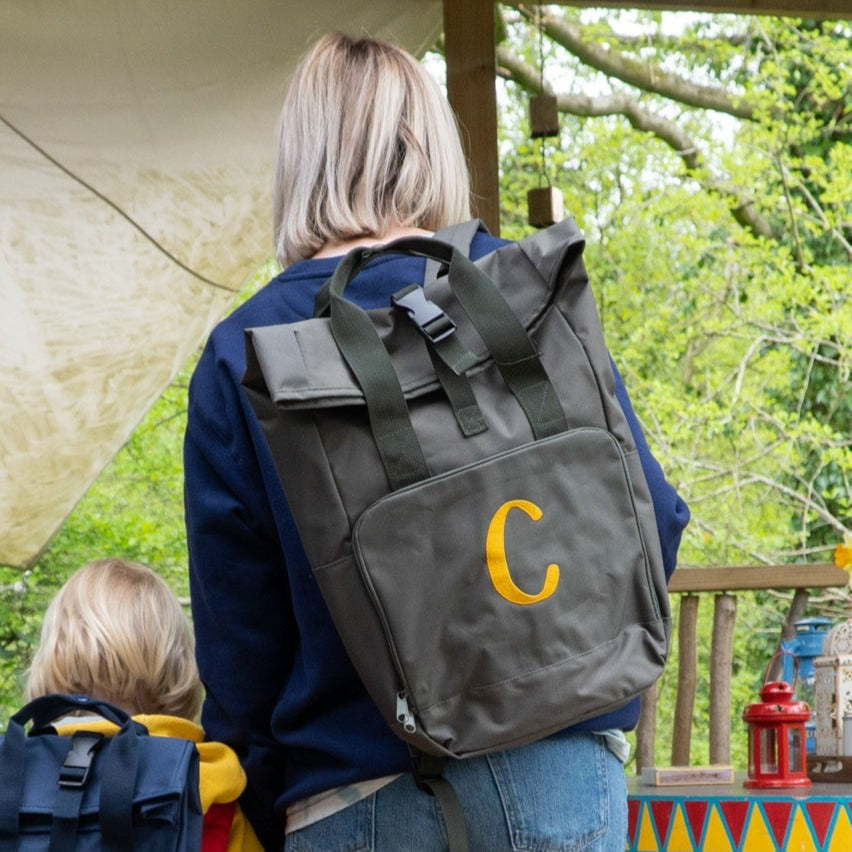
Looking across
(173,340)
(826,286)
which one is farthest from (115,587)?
(826,286)

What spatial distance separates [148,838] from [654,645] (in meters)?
0.53

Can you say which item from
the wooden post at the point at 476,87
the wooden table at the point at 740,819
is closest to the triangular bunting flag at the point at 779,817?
the wooden table at the point at 740,819

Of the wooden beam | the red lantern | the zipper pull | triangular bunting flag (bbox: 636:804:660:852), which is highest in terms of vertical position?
the zipper pull

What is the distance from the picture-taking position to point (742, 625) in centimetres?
866

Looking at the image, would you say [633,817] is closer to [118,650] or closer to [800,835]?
[800,835]

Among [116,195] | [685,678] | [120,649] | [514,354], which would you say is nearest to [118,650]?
[120,649]

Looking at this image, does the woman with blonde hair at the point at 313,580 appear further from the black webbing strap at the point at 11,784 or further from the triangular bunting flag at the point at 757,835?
the triangular bunting flag at the point at 757,835

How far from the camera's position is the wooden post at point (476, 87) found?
119 inches

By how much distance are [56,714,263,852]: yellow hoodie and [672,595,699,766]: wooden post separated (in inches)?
51.4

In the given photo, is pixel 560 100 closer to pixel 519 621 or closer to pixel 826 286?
pixel 826 286

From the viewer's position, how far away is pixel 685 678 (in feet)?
8.80

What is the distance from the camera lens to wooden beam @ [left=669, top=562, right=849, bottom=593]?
273cm

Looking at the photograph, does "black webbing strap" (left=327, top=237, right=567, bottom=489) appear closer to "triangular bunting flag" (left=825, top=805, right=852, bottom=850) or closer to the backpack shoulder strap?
the backpack shoulder strap

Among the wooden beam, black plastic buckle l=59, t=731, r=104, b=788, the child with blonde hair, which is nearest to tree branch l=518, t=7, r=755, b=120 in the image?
the wooden beam
